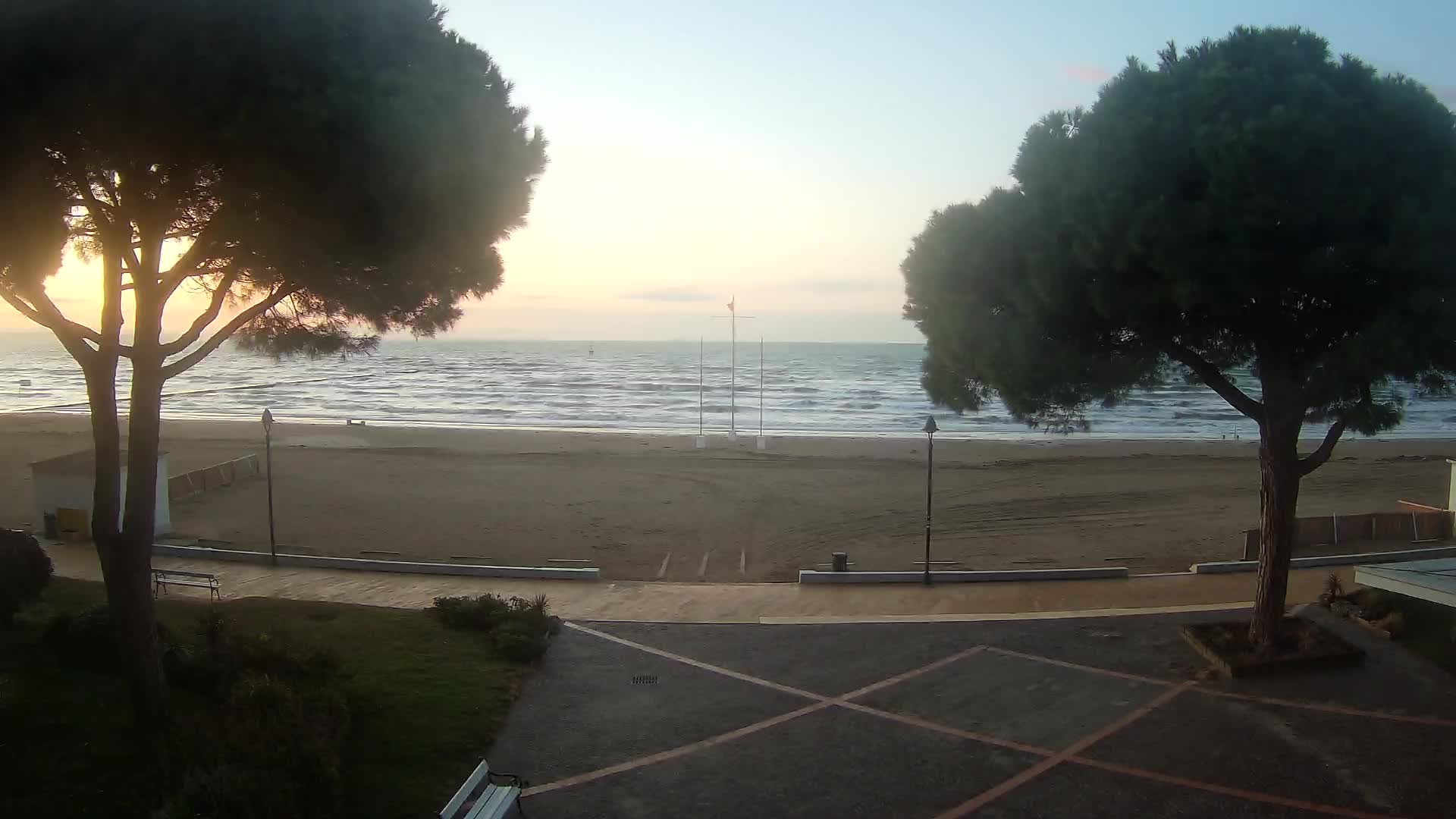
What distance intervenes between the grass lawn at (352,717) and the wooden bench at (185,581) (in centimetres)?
201

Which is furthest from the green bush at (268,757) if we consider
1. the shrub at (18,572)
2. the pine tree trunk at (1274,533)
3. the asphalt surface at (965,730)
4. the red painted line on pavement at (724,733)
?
the pine tree trunk at (1274,533)

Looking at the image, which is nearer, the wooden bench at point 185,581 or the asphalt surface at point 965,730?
the asphalt surface at point 965,730

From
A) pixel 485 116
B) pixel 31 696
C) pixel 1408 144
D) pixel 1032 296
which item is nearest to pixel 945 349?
pixel 1032 296

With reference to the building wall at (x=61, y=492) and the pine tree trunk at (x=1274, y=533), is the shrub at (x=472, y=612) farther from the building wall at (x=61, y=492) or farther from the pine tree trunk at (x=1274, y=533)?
the building wall at (x=61, y=492)

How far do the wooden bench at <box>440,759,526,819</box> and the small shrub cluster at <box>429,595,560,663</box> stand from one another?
3.07 metres

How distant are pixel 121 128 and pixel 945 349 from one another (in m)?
7.81

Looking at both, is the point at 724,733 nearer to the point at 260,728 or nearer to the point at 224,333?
the point at 260,728

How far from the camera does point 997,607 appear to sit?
1284 cm

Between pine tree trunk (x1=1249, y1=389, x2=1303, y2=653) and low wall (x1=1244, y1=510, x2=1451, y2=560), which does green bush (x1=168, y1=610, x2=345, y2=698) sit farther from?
low wall (x1=1244, y1=510, x2=1451, y2=560)

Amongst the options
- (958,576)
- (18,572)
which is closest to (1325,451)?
(958,576)

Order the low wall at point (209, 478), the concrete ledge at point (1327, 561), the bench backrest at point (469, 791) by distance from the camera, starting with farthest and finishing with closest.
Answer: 1. the low wall at point (209, 478)
2. the concrete ledge at point (1327, 561)
3. the bench backrest at point (469, 791)

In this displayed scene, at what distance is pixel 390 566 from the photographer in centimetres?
1487

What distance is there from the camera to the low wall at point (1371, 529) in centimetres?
1744

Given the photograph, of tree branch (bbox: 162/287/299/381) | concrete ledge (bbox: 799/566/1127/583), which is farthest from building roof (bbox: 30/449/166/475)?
concrete ledge (bbox: 799/566/1127/583)
